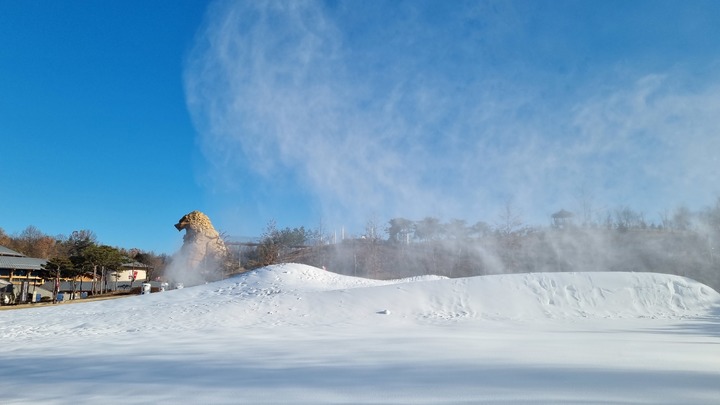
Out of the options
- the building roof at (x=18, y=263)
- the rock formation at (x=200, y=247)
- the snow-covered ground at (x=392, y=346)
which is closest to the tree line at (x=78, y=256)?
the building roof at (x=18, y=263)

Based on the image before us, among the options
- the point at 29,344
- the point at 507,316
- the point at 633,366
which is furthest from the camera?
the point at 507,316

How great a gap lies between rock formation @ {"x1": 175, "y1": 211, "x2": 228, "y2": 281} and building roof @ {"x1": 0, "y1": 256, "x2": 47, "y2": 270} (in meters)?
13.8

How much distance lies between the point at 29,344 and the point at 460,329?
6.39 metres

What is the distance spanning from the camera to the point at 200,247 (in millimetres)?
18906

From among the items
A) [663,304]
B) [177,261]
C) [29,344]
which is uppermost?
[177,261]

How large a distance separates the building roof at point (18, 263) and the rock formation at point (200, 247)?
1376cm

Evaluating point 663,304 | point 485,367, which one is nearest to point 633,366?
point 485,367

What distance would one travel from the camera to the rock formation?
61.4ft

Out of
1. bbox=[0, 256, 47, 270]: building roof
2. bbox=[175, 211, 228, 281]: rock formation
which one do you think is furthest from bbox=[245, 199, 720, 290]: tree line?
bbox=[0, 256, 47, 270]: building roof

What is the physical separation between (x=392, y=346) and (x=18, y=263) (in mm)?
32136

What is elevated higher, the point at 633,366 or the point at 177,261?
the point at 177,261

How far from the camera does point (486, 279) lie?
9922 millimetres

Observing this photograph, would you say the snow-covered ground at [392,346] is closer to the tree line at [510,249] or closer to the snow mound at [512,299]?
the snow mound at [512,299]

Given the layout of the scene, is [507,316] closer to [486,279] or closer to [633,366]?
[486,279]
